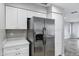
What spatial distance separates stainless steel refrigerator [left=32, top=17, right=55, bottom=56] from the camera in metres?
2.00

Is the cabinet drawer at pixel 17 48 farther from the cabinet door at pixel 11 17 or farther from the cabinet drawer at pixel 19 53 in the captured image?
the cabinet door at pixel 11 17

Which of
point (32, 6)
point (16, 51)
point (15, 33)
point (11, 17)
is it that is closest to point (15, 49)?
point (16, 51)

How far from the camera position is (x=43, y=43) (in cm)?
214

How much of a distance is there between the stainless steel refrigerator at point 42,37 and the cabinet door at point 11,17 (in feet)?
1.84

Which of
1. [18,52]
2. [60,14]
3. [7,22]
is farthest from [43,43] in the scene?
[60,14]

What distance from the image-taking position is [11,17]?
210 cm

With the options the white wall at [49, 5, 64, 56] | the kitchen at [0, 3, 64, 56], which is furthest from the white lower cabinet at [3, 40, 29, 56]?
the white wall at [49, 5, 64, 56]

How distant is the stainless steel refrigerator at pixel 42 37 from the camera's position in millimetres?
2002

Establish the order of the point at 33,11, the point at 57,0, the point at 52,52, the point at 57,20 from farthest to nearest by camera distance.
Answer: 1. the point at 57,20
2. the point at 33,11
3. the point at 52,52
4. the point at 57,0

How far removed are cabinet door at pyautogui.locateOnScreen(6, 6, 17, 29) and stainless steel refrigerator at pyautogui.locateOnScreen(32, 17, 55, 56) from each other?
56 centimetres

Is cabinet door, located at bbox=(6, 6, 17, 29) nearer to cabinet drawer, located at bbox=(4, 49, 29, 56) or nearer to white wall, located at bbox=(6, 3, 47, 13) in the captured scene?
white wall, located at bbox=(6, 3, 47, 13)

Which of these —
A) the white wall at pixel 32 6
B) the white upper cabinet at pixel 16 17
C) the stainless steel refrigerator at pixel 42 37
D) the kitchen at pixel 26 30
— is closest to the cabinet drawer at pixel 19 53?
the kitchen at pixel 26 30

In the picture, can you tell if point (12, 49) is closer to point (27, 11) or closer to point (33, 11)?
point (27, 11)

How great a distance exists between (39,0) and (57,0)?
13 centimetres
